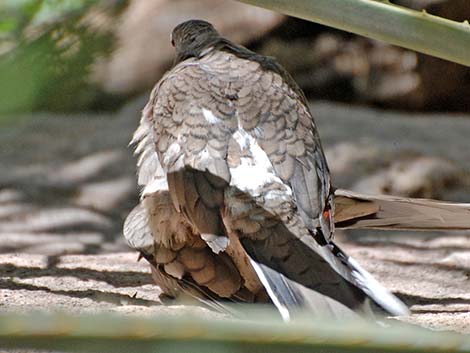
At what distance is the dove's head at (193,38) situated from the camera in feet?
13.5

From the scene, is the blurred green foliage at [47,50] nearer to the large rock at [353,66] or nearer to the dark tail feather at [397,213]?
the dark tail feather at [397,213]

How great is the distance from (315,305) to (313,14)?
41.6 inches

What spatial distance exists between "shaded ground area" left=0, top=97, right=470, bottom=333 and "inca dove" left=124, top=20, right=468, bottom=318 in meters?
0.24

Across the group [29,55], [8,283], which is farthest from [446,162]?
[29,55]

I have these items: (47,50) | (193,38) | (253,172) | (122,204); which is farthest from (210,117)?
(122,204)

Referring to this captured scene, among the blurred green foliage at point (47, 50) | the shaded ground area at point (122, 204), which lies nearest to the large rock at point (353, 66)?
the shaded ground area at point (122, 204)

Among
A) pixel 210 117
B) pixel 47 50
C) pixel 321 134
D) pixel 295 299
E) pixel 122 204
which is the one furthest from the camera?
pixel 321 134

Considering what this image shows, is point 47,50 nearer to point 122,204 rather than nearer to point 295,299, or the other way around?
point 295,299

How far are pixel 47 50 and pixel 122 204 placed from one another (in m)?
5.41

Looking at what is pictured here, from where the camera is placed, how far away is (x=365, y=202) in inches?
146

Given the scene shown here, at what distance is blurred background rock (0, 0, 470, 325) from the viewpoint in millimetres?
4926

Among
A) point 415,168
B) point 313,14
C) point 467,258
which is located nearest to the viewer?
point 313,14

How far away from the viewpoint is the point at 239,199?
3.11 metres

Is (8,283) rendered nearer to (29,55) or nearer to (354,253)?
(354,253)
